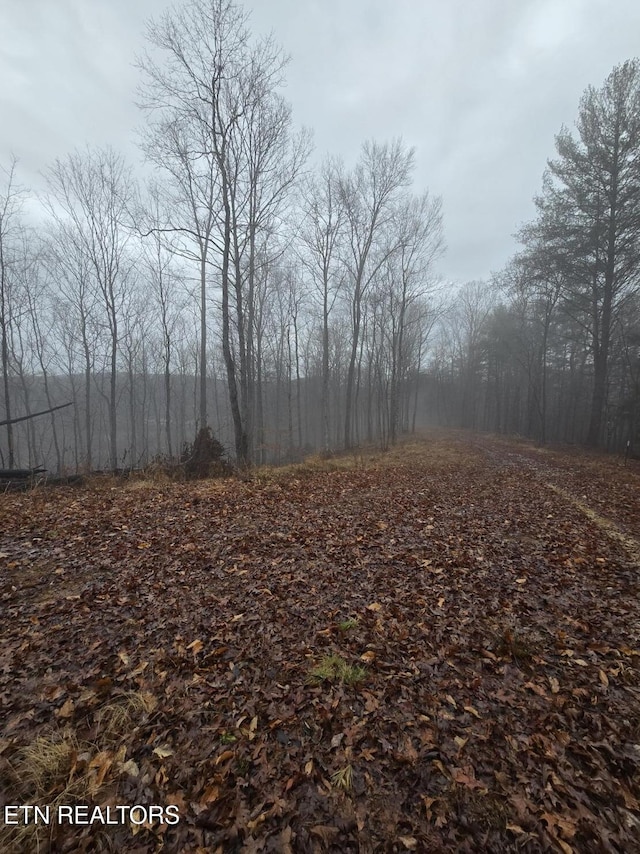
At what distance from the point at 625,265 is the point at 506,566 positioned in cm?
1905

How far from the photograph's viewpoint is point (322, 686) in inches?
108

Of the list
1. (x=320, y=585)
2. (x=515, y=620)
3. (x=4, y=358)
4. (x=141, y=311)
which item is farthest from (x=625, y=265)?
(x=4, y=358)

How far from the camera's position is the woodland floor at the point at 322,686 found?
1842 mm

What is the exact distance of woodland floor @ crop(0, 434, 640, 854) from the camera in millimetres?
1842

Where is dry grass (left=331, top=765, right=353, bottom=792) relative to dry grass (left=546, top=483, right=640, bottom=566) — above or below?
below

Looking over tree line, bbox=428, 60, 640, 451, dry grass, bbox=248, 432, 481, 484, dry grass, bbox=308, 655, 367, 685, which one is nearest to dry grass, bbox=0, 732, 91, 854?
dry grass, bbox=308, 655, 367, 685

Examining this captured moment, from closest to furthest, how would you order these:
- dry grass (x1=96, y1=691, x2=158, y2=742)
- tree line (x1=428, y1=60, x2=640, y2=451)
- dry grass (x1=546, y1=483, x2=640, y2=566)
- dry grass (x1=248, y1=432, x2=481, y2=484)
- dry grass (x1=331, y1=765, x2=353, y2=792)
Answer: dry grass (x1=331, y1=765, x2=353, y2=792) → dry grass (x1=96, y1=691, x2=158, y2=742) → dry grass (x1=546, y1=483, x2=640, y2=566) → dry grass (x1=248, y1=432, x2=481, y2=484) → tree line (x1=428, y1=60, x2=640, y2=451)

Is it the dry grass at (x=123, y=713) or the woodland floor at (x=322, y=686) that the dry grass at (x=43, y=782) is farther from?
the dry grass at (x=123, y=713)

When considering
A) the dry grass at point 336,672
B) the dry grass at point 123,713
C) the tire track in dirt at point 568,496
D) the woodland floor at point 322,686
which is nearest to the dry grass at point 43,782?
the woodland floor at point 322,686

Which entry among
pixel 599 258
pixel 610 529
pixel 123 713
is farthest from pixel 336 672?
pixel 599 258

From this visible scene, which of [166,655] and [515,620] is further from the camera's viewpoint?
[515,620]

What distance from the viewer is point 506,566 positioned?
4805 mm

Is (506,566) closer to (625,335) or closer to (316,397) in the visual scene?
(625,335)

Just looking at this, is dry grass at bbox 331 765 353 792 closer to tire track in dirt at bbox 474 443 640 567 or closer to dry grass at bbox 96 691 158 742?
dry grass at bbox 96 691 158 742
